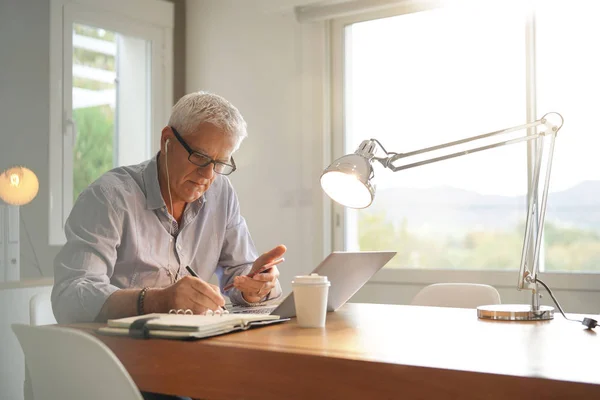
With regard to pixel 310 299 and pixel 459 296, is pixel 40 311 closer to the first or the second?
pixel 310 299

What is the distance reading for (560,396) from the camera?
0.99m

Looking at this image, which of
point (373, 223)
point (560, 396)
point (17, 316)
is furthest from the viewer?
point (373, 223)

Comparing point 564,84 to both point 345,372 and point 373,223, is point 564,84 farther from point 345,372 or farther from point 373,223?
point 345,372

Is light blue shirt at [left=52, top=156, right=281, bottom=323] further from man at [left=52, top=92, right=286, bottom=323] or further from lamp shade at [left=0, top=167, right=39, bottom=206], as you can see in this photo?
lamp shade at [left=0, top=167, right=39, bottom=206]

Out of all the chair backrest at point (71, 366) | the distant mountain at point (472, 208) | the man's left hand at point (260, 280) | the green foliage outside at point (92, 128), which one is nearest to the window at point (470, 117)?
the distant mountain at point (472, 208)

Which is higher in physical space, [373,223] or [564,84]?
[564,84]

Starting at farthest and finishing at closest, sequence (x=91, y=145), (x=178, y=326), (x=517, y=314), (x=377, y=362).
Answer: (x=91, y=145) < (x=517, y=314) < (x=178, y=326) < (x=377, y=362)

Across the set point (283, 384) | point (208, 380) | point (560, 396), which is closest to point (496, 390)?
point (560, 396)

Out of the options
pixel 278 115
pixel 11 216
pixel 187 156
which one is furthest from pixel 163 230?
pixel 278 115

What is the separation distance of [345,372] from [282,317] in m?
0.58

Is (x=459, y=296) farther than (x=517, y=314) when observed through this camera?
Yes

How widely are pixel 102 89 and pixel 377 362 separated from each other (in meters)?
3.25

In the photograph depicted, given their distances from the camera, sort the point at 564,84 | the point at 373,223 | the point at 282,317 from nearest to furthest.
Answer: the point at 282,317
the point at 564,84
the point at 373,223

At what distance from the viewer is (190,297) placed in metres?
1.59
